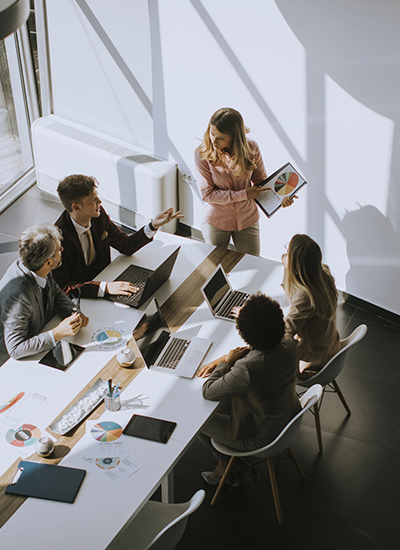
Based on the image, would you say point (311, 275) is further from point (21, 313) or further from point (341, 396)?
point (21, 313)

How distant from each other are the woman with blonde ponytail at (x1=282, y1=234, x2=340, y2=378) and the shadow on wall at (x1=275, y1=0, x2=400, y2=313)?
1364 millimetres

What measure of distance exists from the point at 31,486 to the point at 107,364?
0.82m

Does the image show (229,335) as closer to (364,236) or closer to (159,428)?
(159,428)

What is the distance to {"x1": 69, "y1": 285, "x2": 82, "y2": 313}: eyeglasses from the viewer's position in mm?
3479

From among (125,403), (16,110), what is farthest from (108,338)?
(16,110)

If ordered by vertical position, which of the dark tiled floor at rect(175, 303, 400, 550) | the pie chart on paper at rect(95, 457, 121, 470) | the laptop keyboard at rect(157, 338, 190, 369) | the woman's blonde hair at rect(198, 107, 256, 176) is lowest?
the dark tiled floor at rect(175, 303, 400, 550)

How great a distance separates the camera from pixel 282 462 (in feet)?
12.4

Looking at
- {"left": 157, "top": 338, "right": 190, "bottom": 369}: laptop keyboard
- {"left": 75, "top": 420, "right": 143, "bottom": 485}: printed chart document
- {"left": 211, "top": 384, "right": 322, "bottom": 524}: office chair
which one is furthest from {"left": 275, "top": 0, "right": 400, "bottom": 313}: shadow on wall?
{"left": 75, "top": 420, "right": 143, "bottom": 485}: printed chart document

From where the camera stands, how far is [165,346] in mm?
3441

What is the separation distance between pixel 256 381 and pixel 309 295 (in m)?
0.69

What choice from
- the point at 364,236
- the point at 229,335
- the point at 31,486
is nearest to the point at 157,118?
the point at 364,236

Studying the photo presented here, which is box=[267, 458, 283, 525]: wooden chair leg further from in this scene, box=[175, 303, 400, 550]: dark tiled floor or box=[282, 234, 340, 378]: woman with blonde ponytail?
box=[282, 234, 340, 378]: woman with blonde ponytail

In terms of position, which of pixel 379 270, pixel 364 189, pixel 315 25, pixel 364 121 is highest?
pixel 315 25

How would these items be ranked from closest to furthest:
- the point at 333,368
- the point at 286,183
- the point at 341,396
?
the point at 333,368 → the point at 341,396 → the point at 286,183
